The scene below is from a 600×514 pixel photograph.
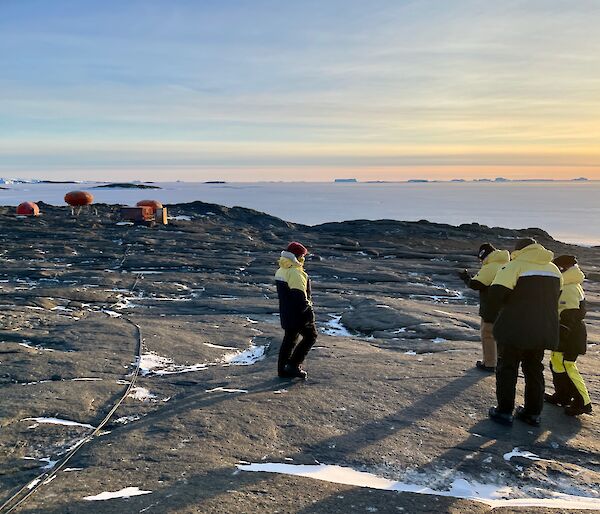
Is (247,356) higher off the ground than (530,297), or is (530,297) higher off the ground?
(530,297)

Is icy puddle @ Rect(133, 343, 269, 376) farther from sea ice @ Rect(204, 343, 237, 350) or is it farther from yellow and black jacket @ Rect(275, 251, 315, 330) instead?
yellow and black jacket @ Rect(275, 251, 315, 330)

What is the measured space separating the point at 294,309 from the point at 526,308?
299 cm

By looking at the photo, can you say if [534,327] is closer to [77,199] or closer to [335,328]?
[335,328]

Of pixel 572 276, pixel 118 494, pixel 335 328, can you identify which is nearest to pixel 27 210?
pixel 335 328

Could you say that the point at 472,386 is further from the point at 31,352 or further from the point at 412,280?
the point at 412,280

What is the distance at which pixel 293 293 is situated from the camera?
24.2 ft

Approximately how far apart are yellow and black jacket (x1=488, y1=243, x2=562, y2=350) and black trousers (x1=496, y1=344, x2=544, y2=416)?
0.19m

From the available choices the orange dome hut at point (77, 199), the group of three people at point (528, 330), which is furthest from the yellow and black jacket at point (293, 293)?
the orange dome hut at point (77, 199)

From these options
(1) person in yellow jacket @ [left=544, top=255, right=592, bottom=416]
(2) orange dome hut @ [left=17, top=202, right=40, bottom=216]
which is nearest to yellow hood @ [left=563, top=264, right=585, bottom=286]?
(1) person in yellow jacket @ [left=544, top=255, right=592, bottom=416]

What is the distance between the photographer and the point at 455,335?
466 inches

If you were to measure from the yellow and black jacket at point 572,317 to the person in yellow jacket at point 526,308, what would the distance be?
0.85 meters

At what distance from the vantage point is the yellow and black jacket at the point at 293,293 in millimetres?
7359

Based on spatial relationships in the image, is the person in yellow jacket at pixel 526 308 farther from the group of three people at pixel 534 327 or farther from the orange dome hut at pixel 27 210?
the orange dome hut at pixel 27 210

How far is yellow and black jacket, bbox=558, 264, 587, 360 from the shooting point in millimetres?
6656
